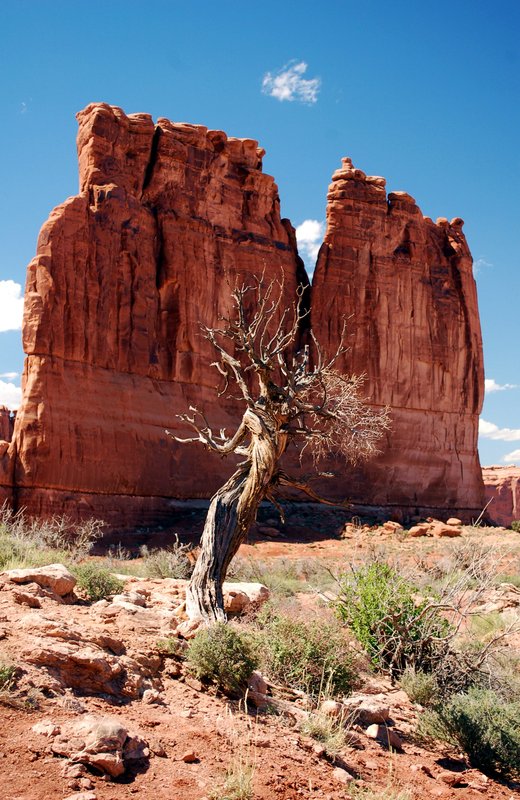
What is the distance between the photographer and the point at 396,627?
861 centimetres

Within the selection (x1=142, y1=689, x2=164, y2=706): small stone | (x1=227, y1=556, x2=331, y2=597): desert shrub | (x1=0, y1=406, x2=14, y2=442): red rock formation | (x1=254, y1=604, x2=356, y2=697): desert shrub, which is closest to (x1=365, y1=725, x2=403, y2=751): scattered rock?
(x1=254, y1=604, x2=356, y2=697): desert shrub

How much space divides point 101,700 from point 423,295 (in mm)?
31856

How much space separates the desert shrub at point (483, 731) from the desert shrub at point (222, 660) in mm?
1822

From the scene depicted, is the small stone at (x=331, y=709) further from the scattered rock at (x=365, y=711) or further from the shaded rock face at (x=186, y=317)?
the shaded rock face at (x=186, y=317)

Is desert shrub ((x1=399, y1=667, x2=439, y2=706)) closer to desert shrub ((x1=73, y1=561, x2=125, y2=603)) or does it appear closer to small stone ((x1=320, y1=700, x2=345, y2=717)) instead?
small stone ((x1=320, y1=700, x2=345, y2=717))

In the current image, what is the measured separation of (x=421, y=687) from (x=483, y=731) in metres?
1.07

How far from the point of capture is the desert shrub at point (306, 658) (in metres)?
7.46

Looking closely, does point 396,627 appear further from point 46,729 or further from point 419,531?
point 419,531

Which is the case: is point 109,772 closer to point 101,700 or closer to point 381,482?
point 101,700

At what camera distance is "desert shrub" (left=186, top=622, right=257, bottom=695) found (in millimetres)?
6609

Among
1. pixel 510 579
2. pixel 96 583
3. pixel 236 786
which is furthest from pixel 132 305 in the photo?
pixel 236 786

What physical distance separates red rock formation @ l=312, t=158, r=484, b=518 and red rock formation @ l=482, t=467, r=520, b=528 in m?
24.3

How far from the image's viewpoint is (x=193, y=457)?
93.1 feet

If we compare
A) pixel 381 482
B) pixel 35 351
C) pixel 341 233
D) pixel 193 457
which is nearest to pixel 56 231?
pixel 35 351
